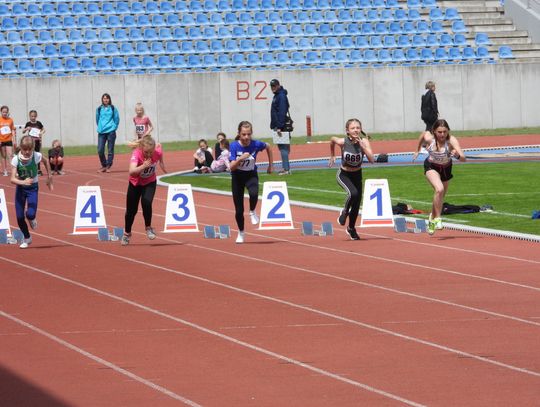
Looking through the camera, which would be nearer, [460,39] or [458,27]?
[460,39]

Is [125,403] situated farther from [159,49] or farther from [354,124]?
[159,49]

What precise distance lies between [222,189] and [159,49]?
17679 mm

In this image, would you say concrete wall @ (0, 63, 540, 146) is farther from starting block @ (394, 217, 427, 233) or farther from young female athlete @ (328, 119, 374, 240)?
young female athlete @ (328, 119, 374, 240)

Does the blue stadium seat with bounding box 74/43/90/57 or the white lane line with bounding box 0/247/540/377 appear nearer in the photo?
the white lane line with bounding box 0/247/540/377

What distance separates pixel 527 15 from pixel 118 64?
48.6 ft

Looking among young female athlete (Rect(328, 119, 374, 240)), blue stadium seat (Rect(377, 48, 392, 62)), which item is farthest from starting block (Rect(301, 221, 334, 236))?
blue stadium seat (Rect(377, 48, 392, 62))

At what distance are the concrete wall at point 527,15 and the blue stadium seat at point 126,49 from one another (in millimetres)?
14025

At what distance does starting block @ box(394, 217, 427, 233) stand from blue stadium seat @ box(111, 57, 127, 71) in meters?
24.6

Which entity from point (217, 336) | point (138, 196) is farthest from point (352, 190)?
point (217, 336)

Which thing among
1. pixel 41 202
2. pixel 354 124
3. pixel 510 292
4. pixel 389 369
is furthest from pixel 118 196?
pixel 389 369

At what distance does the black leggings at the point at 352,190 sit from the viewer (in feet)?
64.4

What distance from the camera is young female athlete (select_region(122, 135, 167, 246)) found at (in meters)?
19.0

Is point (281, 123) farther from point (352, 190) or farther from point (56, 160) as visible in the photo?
point (352, 190)

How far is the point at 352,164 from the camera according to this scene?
775 inches
